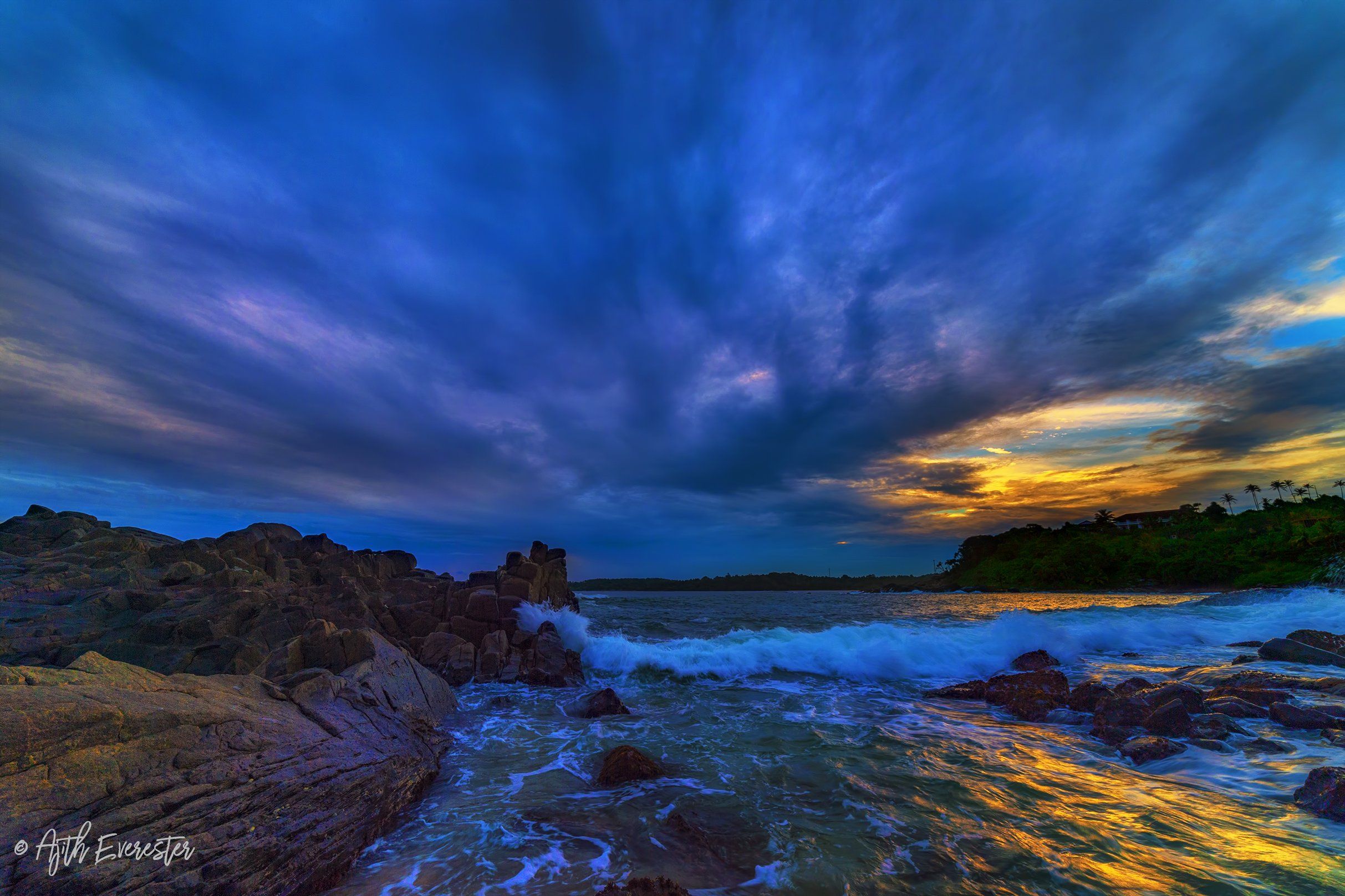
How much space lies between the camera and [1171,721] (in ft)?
28.4

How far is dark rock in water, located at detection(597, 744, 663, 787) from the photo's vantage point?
7355mm

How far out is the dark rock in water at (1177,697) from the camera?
9.45 metres

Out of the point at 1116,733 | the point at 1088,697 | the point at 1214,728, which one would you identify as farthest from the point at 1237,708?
the point at 1116,733

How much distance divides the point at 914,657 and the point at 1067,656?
248 inches

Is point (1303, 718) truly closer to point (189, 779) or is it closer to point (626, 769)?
point (626, 769)

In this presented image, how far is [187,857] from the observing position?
12.6 feet

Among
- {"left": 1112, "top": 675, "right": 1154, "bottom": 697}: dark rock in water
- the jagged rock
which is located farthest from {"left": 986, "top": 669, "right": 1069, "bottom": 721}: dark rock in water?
the jagged rock

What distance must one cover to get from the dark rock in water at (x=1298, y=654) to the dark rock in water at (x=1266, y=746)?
1112 cm

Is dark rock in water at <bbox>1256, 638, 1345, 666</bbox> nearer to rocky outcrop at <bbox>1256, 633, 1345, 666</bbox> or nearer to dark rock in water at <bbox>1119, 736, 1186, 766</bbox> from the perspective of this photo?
rocky outcrop at <bbox>1256, 633, 1345, 666</bbox>

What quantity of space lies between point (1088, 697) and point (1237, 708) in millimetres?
2278

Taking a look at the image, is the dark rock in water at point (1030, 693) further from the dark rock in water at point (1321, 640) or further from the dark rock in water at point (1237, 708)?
the dark rock in water at point (1321, 640)

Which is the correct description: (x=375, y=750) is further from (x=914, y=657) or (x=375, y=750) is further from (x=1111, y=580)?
(x=1111, y=580)

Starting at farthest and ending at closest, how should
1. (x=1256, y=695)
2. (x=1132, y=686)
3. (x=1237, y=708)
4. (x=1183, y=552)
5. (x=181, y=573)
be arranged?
(x=1183, y=552) → (x=181, y=573) → (x=1132, y=686) → (x=1256, y=695) → (x=1237, y=708)

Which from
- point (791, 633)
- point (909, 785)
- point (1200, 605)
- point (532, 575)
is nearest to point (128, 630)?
point (532, 575)
